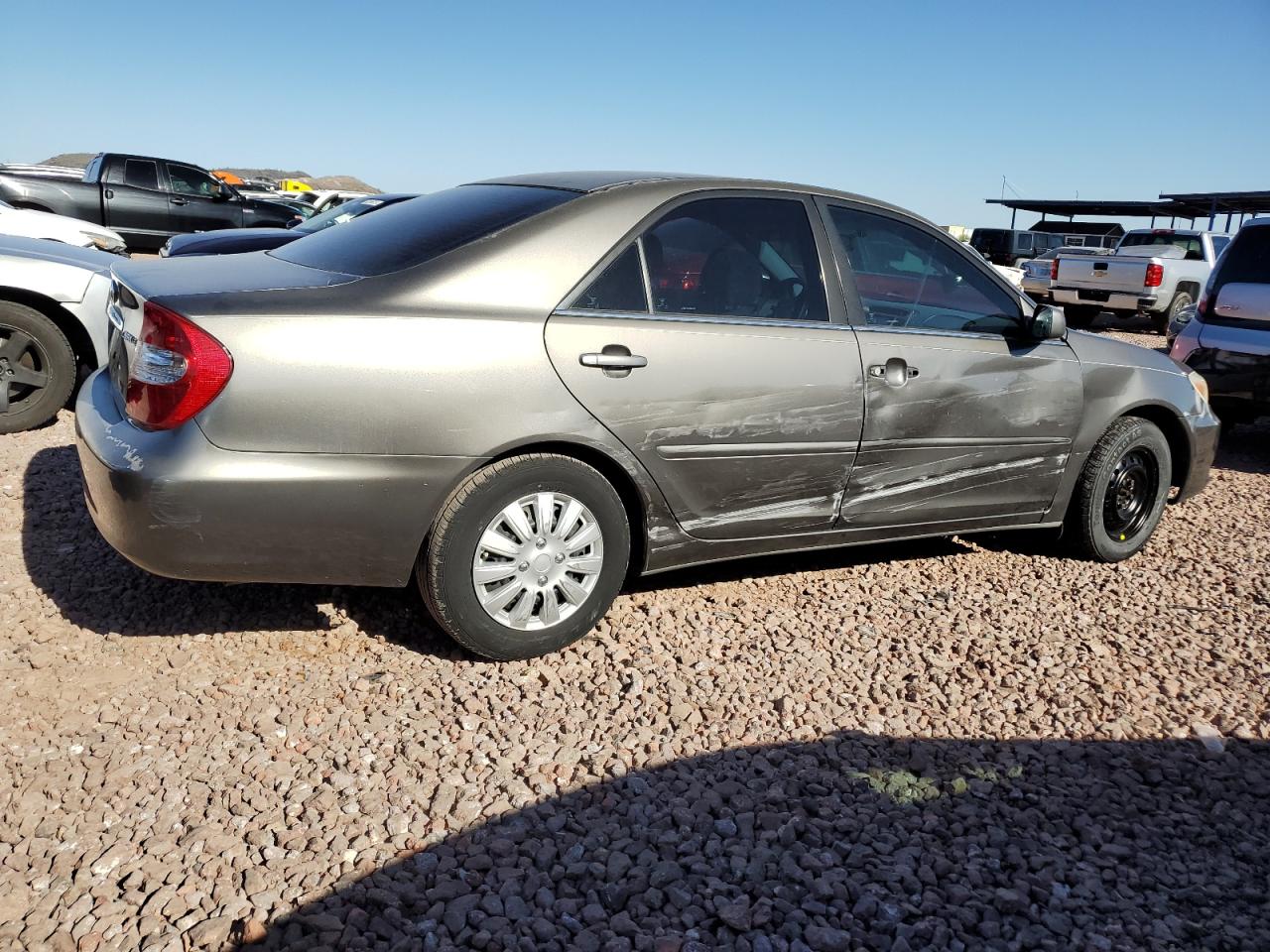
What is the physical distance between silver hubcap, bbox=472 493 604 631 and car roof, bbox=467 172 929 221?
1.17 meters

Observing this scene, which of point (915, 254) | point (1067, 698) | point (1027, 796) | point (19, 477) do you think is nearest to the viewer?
point (1027, 796)

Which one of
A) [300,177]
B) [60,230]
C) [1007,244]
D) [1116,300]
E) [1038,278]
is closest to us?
[60,230]

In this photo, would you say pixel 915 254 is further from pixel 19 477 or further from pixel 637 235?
pixel 19 477

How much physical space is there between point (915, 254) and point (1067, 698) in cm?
191

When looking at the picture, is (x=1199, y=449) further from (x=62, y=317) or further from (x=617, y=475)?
(x=62, y=317)

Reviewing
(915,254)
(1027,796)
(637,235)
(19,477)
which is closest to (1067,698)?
(1027,796)

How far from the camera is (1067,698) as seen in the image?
365cm

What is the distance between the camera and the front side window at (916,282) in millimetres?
4211

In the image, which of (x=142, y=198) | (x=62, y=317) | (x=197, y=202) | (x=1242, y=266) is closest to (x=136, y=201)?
(x=142, y=198)

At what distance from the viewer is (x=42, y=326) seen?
579 centimetres

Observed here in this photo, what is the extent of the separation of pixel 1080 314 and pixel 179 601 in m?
17.0

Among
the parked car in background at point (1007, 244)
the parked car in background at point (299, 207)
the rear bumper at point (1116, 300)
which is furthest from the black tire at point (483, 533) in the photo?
the parked car in background at point (1007, 244)

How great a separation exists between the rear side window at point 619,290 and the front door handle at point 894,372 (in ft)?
3.32

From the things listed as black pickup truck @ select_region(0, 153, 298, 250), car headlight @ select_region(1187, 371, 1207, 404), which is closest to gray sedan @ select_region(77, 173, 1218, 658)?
car headlight @ select_region(1187, 371, 1207, 404)
